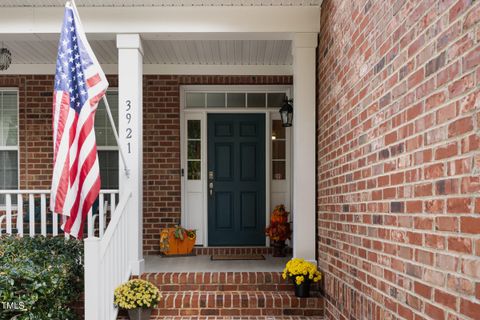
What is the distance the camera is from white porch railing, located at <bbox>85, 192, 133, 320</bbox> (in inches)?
139

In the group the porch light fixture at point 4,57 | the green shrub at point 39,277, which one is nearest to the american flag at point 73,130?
the green shrub at point 39,277

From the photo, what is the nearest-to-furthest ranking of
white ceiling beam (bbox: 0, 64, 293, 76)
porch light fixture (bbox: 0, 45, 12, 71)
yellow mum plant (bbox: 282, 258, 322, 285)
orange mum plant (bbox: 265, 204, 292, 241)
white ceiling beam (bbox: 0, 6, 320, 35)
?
yellow mum plant (bbox: 282, 258, 322, 285) → white ceiling beam (bbox: 0, 6, 320, 35) → porch light fixture (bbox: 0, 45, 12, 71) → orange mum plant (bbox: 265, 204, 292, 241) → white ceiling beam (bbox: 0, 64, 293, 76)

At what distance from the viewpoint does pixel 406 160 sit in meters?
2.33

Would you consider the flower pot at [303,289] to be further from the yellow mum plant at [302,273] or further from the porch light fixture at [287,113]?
the porch light fixture at [287,113]

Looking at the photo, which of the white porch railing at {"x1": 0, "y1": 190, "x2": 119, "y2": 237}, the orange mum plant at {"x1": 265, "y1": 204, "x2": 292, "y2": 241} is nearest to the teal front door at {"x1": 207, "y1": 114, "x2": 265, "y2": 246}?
the orange mum plant at {"x1": 265, "y1": 204, "x2": 292, "y2": 241}

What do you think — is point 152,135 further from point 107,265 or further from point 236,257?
point 107,265

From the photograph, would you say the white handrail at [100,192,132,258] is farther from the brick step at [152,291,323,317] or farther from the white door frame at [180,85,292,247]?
the white door frame at [180,85,292,247]

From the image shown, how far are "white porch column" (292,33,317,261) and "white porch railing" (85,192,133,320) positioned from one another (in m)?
1.75

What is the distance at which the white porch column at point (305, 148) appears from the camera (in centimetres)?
477

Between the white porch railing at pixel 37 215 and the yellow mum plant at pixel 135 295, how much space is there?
0.66m

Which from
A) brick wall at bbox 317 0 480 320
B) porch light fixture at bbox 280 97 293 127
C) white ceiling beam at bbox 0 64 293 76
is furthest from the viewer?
white ceiling beam at bbox 0 64 293 76

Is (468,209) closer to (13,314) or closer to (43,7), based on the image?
(13,314)

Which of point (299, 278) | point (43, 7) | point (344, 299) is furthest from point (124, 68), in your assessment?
point (344, 299)

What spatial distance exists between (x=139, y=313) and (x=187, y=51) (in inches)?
132
